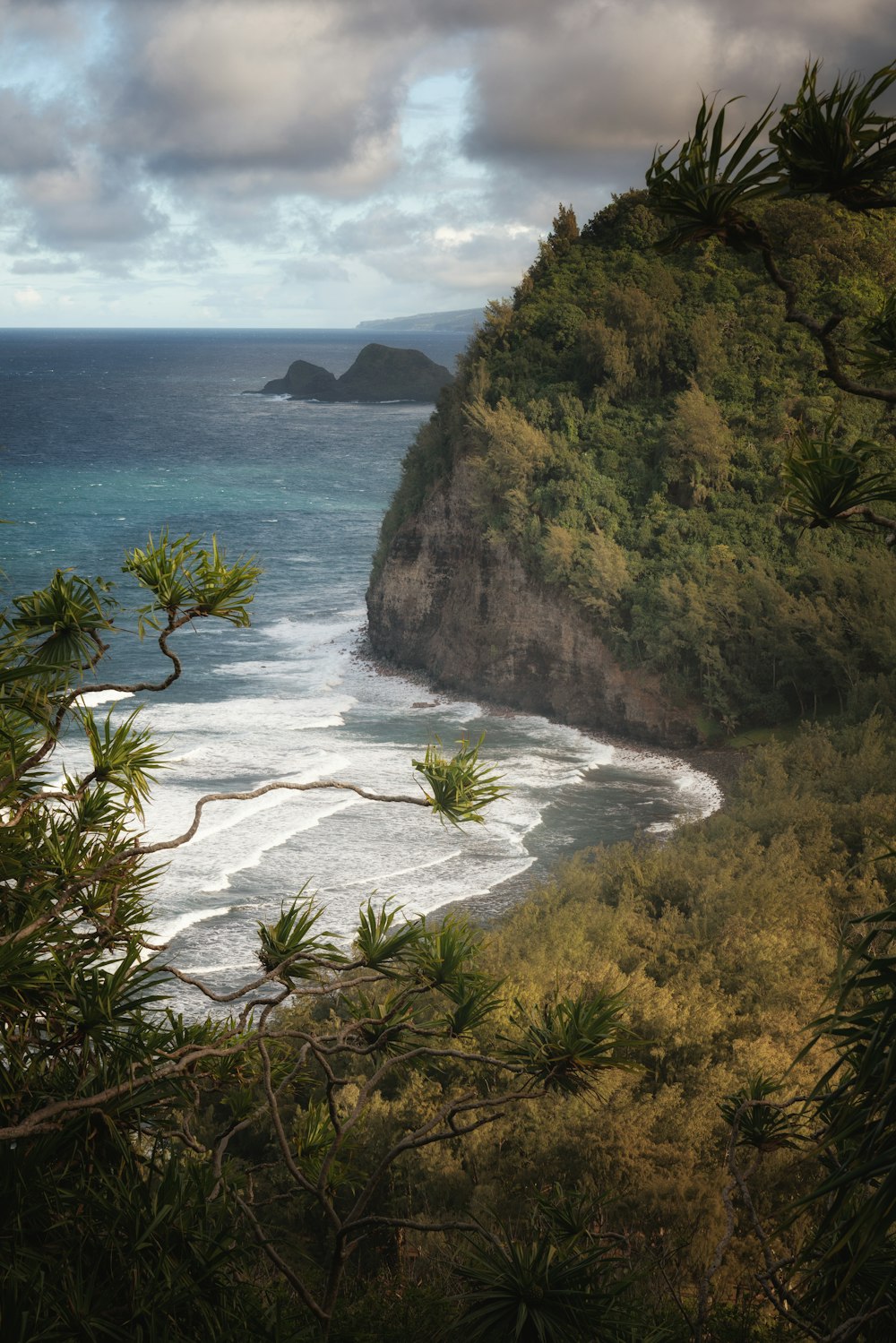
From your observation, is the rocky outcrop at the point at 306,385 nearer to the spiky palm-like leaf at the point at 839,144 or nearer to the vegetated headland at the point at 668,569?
the vegetated headland at the point at 668,569

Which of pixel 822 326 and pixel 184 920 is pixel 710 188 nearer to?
pixel 822 326

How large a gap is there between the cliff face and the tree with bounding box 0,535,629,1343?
25791 millimetres

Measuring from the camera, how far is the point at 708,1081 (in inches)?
379

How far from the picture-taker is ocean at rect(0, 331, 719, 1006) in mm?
20609

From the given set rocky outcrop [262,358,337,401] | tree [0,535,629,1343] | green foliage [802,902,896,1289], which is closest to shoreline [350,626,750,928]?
tree [0,535,629,1343]

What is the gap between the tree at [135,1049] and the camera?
2607 millimetres

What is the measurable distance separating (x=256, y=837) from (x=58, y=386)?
10797 centimetres

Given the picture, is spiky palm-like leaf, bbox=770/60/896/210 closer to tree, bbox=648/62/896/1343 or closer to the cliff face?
tree, bbox=648/62/896/1343

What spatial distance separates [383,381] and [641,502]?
83750 mm

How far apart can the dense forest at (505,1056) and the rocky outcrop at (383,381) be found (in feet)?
287

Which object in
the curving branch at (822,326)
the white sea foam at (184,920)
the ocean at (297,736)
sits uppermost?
→ the curving branch at (822,326)

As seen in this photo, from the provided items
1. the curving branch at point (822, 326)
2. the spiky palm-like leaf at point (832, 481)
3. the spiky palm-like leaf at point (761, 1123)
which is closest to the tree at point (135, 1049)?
the spiky palm-like leaf at point (761, 1123)

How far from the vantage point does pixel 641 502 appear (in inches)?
1267

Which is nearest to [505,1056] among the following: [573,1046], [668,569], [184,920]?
[573,1046]
